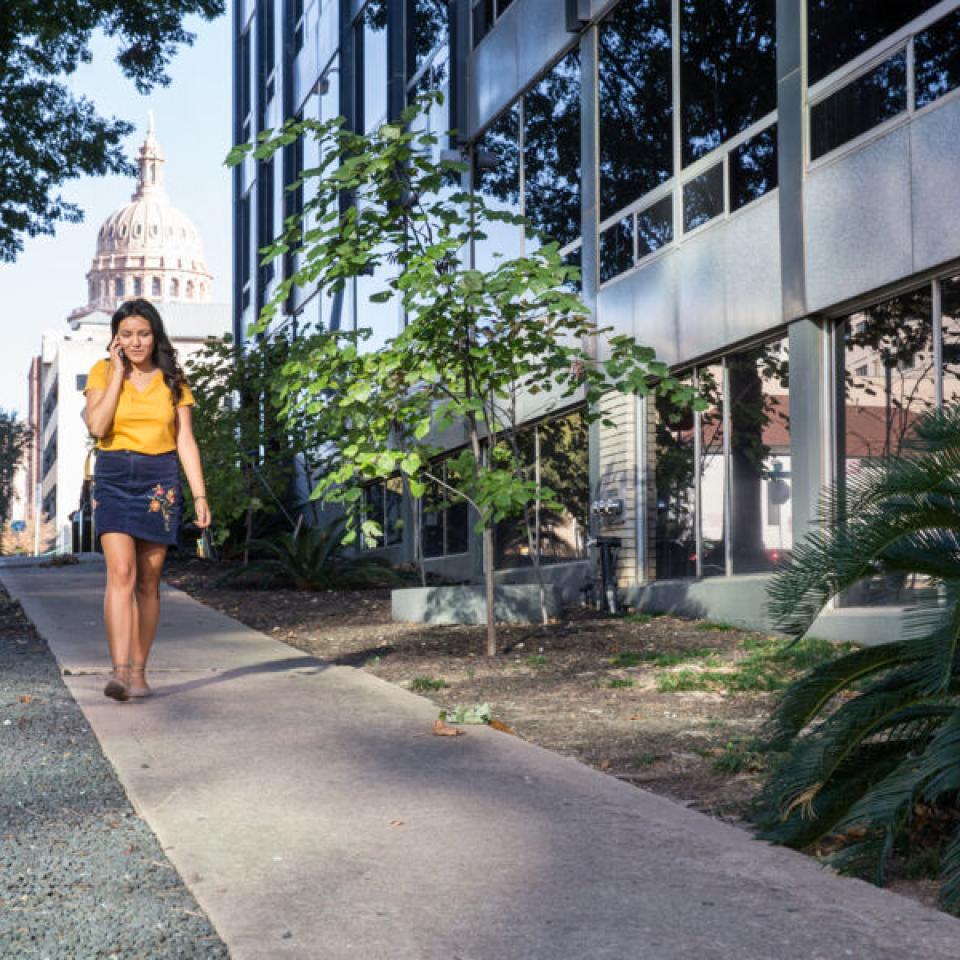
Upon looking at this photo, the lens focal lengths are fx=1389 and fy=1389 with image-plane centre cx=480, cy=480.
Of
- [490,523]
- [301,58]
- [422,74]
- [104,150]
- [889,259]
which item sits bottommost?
[490,523]

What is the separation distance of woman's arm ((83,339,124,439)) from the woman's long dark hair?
161 millimetres

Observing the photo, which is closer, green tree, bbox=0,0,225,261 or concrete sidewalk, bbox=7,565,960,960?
concrete sidewalk, bbox=7,565,960,960

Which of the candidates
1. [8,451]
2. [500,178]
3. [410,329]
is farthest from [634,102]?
[8,451]

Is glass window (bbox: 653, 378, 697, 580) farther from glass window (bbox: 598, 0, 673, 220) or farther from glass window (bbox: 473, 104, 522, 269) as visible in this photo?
glass window (bbox: 473, 104, 522, 269)

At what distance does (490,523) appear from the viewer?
9.22 meters

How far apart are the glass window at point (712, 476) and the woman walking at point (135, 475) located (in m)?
5.98

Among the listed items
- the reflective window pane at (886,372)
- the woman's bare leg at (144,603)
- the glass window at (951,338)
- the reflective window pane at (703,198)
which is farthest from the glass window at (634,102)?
the woman's bare leg at (144,603)

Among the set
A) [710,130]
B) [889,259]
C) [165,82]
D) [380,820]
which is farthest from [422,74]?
[380,820]

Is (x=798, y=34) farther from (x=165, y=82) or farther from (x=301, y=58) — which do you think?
(x=301, y=58)

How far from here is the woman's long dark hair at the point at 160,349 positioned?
654cm

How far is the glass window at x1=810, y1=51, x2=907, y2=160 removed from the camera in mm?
9281

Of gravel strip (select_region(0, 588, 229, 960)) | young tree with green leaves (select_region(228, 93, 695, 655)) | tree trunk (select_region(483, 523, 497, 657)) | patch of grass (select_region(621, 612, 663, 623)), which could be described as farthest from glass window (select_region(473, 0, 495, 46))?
gravel strip (select_region(0, 588, 229, 960))

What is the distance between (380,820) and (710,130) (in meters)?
8.96

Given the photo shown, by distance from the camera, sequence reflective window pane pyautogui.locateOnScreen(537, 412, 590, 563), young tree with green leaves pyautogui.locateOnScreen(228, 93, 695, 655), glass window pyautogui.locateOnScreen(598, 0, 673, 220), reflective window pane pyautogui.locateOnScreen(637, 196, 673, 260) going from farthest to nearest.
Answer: reflective window pane pyautogui.locateOnScreen(537, 412, 590, 563)
glass window pyautogui.locateOnScreen(598, 0, 673, 220)
reflective window pane pyautogui.locateOnScreen(637, 196, 673, 260)
young tree with green leaves pyautogui.locateOnScreen(228, 93, 695, 655)
